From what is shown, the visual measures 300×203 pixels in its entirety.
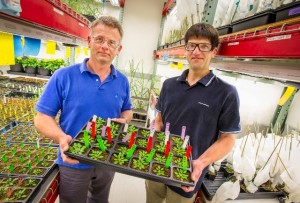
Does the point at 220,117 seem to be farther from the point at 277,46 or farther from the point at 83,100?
the point at 83,100

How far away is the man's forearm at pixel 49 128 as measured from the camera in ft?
4.04

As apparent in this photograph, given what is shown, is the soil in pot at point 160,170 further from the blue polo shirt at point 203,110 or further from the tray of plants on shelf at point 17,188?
the tray of plants on shelf at point 17,188

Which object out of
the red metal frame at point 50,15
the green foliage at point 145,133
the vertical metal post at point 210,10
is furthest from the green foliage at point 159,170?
the vertical metal post at point 210,10

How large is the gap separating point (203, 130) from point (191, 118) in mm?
124

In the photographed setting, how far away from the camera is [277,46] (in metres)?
0.77

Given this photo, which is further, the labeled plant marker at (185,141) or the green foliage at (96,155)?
the labeled plant marker at (185,141)

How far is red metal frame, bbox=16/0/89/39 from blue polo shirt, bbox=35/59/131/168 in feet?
1.10

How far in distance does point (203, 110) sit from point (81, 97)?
91cm

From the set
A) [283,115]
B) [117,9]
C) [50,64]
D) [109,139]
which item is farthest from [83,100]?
[117,9]

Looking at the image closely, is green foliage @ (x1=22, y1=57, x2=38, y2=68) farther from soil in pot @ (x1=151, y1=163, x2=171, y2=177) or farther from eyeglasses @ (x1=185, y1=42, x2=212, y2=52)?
soil in pot @ (x1=151, y1=163, x2=171, y2=177)

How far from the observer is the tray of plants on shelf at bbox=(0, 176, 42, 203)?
124 centimetres

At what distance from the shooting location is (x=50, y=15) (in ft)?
3.83

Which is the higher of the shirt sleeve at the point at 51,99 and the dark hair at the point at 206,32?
the dark hair at the point at 206,32

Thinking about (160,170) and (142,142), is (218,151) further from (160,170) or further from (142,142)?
(142,142)
